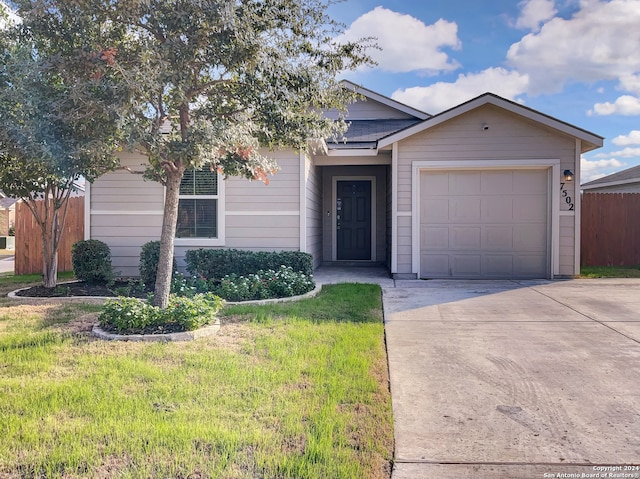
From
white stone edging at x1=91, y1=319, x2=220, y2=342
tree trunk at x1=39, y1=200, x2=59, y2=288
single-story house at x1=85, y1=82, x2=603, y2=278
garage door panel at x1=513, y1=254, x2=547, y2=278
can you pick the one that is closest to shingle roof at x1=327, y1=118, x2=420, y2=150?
single-story house at x1=85, y1=82, x2=603, y2=278

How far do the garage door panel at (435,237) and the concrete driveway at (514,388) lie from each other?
2970mm

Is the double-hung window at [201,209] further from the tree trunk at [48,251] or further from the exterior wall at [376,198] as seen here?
the exterior wall at [376,198]

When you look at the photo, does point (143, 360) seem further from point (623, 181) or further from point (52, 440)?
point (623, 181)

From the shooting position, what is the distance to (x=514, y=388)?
11.1ft

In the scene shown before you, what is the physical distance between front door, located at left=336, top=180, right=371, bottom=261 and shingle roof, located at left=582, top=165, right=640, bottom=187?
30.6ft

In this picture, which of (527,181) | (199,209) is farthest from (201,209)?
(527,181)

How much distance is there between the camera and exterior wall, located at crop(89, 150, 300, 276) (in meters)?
8.86

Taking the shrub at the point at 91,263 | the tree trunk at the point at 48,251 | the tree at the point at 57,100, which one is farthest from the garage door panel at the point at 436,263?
the tree trunk at the point at 48,251

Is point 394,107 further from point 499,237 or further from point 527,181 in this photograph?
point 499,237

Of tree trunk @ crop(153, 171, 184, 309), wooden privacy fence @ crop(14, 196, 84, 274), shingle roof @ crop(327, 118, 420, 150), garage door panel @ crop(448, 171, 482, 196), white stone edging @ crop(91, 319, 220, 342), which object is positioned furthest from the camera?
wooden privacy fence @ crop(14, 196, 84, 274)

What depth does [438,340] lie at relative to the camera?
470 centimetres

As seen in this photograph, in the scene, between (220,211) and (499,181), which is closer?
(220,211)

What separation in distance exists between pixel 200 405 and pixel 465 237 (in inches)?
296

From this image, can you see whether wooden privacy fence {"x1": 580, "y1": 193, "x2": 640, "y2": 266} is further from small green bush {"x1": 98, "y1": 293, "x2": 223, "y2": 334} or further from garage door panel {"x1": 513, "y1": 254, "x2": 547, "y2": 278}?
small green bush {"x1": 98, "y1": 293, "x2": 223, "y2": 334}
